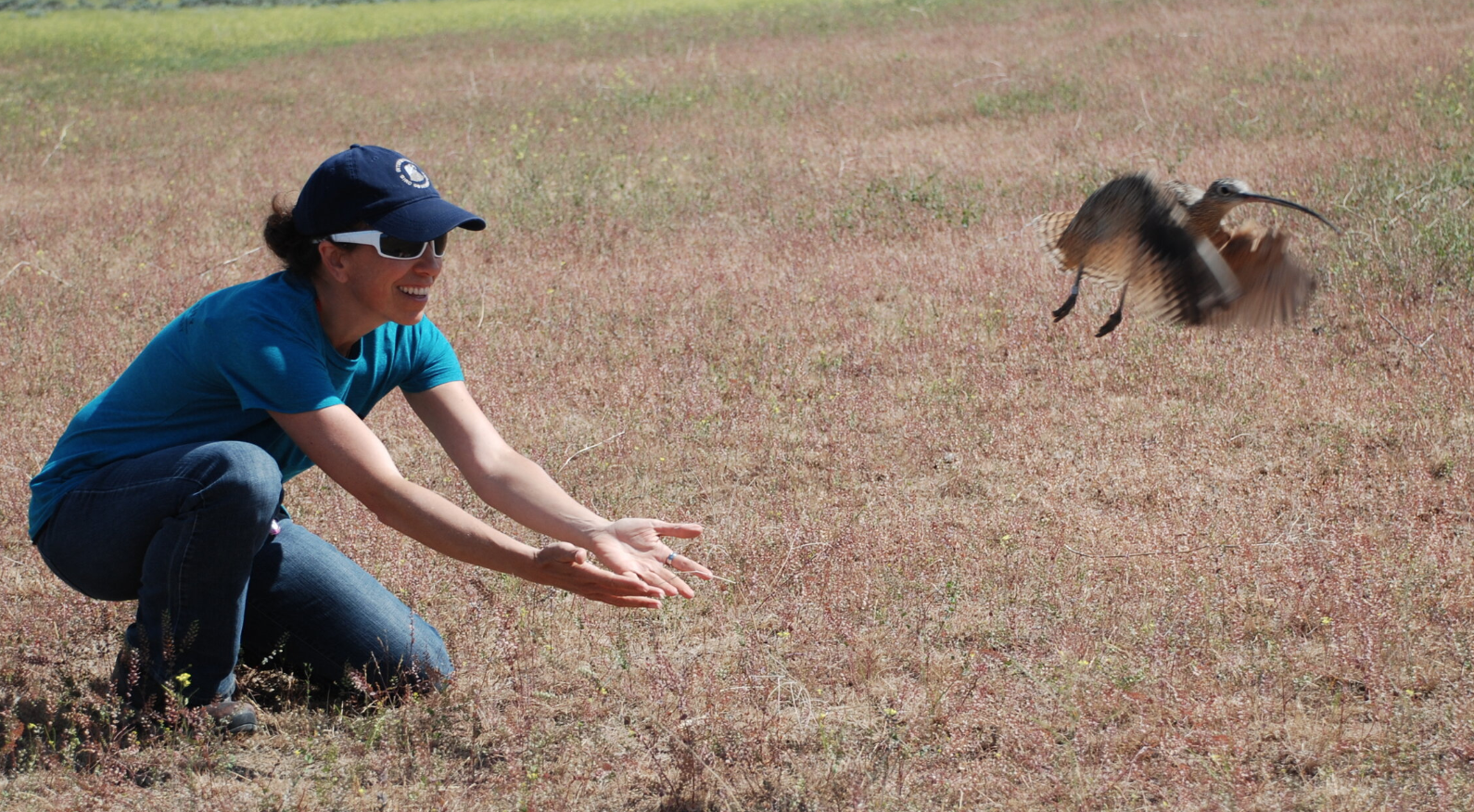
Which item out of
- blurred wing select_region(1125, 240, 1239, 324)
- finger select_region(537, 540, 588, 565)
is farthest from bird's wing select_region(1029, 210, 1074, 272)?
finger select_region(537, 540, 588, 565)

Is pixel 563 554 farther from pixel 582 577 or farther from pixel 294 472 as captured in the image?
pixel 294 472

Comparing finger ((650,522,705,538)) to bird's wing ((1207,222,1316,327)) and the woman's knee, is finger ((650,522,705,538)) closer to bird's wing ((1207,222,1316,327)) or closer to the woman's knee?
the woman's knee

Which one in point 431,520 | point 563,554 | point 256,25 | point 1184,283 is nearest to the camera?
point 563,554

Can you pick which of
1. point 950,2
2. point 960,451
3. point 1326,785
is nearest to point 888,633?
point 1326,785

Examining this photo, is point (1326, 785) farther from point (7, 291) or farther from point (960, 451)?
point (7, 291)

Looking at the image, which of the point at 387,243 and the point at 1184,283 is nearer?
the point at 387,243

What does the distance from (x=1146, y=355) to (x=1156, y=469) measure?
143 cm

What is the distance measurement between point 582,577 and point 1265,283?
2.62 meters

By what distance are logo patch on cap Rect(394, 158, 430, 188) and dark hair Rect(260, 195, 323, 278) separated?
1.03ft

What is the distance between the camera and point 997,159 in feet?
36.4

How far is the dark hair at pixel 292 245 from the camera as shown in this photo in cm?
331

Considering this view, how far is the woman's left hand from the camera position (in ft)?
10.0

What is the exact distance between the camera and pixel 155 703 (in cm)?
348

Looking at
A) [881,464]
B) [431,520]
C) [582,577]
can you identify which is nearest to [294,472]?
[431,520]
